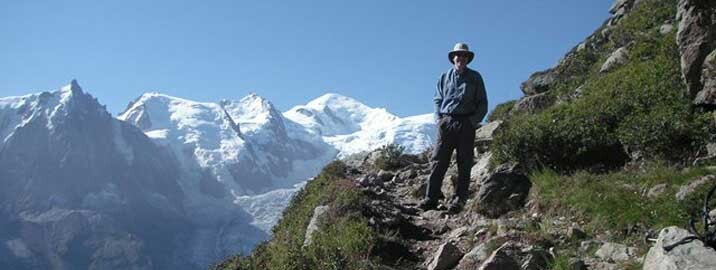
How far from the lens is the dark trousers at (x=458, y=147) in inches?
392

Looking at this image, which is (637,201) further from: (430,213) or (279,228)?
(279,228)

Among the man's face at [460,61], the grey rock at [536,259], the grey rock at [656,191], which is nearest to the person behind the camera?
the grey rock at [536,259]

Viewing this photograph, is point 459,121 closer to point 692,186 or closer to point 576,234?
point 576,234

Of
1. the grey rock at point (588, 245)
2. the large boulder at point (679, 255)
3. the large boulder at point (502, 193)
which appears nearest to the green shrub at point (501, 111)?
the large boulder at point (502, 193)

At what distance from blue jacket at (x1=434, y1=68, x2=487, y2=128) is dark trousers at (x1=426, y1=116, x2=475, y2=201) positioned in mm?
135

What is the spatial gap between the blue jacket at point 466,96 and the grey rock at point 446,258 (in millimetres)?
3443

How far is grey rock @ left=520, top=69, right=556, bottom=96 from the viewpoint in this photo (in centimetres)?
1922

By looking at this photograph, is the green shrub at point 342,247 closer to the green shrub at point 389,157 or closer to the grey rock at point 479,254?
the grey rock at point 479,254

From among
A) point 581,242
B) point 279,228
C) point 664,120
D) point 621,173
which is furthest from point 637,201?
point 279,228

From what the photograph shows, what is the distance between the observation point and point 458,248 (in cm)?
712

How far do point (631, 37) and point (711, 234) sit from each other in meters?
13.6

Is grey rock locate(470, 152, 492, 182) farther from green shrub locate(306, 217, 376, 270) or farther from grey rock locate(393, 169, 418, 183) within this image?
green shrub locate(306, 217, 376, 270)

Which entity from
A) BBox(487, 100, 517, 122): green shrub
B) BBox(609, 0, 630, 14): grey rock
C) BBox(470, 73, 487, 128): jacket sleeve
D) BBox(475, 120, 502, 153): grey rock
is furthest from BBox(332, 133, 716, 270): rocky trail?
BBox(609, 0, 630, 14): grey rock

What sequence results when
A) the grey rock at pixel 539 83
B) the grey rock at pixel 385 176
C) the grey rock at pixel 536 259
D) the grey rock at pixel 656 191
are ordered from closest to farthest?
the grey rock at pixel 536 259 < the grey rock at pixel 656 191 < the grey rock at pixel 385 176 < the grey rock at pixel 539 83
